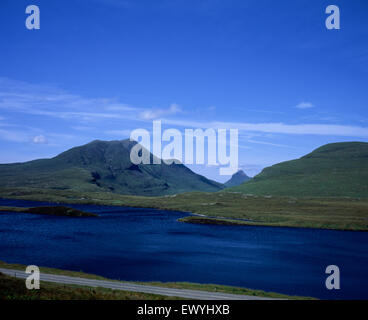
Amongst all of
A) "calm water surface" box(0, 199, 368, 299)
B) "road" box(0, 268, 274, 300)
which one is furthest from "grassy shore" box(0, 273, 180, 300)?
"calm water surface" box(0, 199, 368, 299)

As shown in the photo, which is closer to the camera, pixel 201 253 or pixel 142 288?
pixel 142 288

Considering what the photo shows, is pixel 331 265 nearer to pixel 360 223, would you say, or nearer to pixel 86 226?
pixel 360 223

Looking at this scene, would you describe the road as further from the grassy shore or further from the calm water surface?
the calm water surface

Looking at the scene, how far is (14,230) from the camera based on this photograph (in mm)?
138125

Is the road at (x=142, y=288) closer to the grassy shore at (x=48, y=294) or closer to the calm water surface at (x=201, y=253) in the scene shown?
the grassy shore at (x=48, y=294)

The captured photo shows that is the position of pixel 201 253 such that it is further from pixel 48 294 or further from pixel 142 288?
pixel 48 294

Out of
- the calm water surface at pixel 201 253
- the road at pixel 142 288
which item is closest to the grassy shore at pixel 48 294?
the road at pixel 142 288

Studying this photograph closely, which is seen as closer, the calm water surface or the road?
the road

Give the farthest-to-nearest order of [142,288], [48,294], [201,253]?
[201,253] → [142,288] → [48,294]

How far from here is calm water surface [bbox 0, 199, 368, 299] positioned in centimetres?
7494

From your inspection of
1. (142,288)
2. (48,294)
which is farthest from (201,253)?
(48,294)

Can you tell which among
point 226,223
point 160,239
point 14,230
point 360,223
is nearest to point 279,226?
point 226,223

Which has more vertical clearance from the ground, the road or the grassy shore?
the grassy shore

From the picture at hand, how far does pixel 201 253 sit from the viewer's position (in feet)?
345
